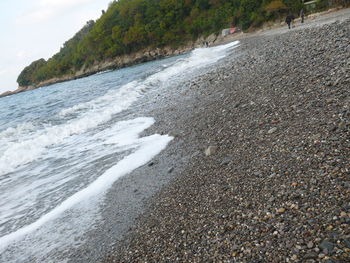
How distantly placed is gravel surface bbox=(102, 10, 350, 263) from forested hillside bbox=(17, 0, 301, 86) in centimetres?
4851

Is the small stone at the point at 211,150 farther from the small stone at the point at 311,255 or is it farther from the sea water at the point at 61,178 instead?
the small stone at the point at 311,255

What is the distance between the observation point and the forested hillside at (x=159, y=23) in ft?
208

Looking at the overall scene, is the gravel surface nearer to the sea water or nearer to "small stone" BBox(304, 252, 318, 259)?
"small stone" BBox(304, 252, 318, 259)

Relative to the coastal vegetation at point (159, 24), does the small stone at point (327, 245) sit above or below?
below

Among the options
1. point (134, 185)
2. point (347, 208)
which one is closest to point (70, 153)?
point (134, 185)

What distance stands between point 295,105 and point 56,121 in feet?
48.6

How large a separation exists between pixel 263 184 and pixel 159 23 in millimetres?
113723

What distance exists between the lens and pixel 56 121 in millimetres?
17188

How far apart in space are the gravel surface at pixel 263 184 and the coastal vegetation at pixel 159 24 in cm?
4871

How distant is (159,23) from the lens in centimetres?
10894

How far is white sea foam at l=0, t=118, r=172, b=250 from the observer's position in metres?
5.38

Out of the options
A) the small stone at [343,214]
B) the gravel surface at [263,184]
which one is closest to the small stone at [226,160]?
the gravel surface at [263,184]

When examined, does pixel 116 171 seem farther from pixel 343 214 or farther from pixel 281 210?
pixel 343 214

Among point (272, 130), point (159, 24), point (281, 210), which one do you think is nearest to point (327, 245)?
point (281, 210)
